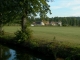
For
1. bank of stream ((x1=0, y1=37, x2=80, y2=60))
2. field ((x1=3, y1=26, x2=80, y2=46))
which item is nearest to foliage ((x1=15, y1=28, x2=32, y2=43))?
bank of stream ((x1=0, y1=37, x2=80, y2=60))

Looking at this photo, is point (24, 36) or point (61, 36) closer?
point (24, 36)

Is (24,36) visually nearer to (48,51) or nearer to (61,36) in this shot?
(48,51)

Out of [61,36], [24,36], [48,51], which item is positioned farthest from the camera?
[61,36]

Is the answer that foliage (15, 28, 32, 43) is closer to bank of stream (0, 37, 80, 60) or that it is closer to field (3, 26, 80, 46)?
bank of stream (0, 37, 80, 60)

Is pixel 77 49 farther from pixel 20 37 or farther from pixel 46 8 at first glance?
pixel 46 8

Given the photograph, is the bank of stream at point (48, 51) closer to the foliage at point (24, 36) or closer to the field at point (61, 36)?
the foliage at point (24, 36)

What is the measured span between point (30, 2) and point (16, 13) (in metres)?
2.85

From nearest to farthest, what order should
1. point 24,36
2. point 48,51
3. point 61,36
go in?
1. point 48,51
2. point 24,36
3. point 61,36

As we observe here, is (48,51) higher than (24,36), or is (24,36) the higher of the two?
(24,36)

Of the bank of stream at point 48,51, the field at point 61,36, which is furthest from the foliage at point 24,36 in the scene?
the field at point 61,36

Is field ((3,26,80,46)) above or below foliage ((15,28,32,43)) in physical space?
below

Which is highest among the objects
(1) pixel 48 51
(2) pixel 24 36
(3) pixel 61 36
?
(2) pixel 24 36

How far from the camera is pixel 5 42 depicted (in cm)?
3425

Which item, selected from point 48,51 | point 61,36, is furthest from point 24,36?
point 61,36
